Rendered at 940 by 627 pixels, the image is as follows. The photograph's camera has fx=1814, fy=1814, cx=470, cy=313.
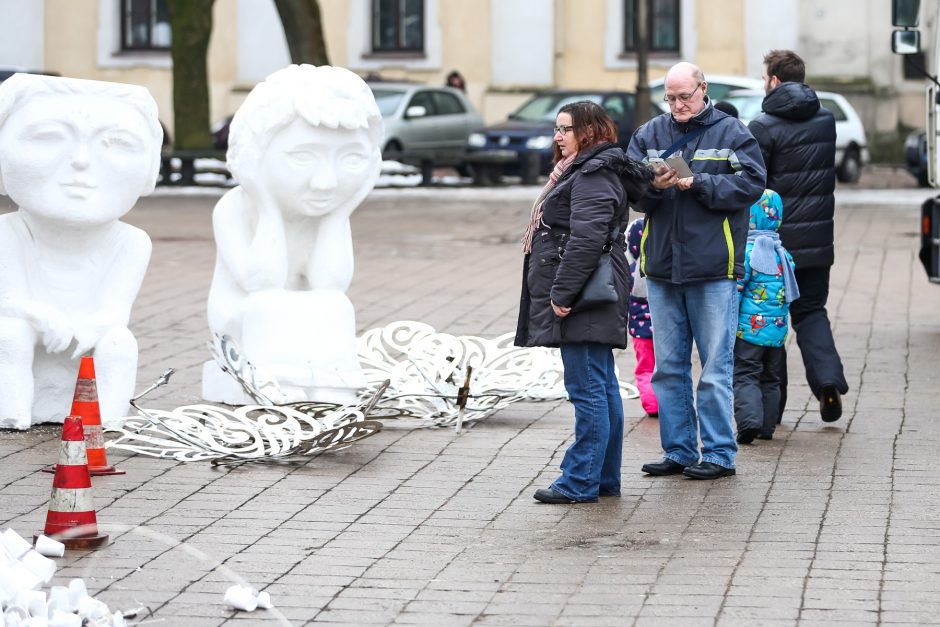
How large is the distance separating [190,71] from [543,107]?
22.4ft

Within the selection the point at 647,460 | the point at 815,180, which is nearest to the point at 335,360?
the point at 647,460

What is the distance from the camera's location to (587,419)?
23.8 ft


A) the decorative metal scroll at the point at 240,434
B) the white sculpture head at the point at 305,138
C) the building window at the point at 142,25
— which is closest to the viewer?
the decorative metal scroll at the point at 240,434

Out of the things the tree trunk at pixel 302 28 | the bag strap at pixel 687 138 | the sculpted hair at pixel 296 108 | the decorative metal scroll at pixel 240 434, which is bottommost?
the decorative metal scroll at pixel 240 434

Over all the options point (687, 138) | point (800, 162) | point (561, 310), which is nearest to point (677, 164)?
point (687, 138)

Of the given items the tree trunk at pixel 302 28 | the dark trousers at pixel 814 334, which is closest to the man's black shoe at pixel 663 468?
the dark trousers at pixel 814 334

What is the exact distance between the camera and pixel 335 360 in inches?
362

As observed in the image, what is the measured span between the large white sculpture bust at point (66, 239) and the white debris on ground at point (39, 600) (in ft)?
9.79

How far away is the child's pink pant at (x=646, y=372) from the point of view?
30.3ft

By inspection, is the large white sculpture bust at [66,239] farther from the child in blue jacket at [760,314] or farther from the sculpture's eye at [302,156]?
the child in blue jacket at [760,314]

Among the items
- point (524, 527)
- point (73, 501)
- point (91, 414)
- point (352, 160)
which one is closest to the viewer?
point (73, 501)

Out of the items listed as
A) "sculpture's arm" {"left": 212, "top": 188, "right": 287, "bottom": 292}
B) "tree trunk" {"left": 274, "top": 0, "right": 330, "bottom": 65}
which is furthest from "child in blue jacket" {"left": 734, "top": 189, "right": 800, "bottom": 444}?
"tree trunk" {"left": 274, "top": 0, "right": 330, "bottom": 65}

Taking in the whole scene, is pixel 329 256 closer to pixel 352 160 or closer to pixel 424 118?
pixel 352 160

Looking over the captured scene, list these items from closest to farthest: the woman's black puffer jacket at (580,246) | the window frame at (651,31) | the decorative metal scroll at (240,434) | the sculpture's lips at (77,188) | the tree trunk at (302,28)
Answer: the woman's black puffer jacket at (580,246)
the decorative metal scroll at (240,434)
the sculpture's lips at (77,188)
the tree trunk at (302,28)
the window frame at (651,31)
